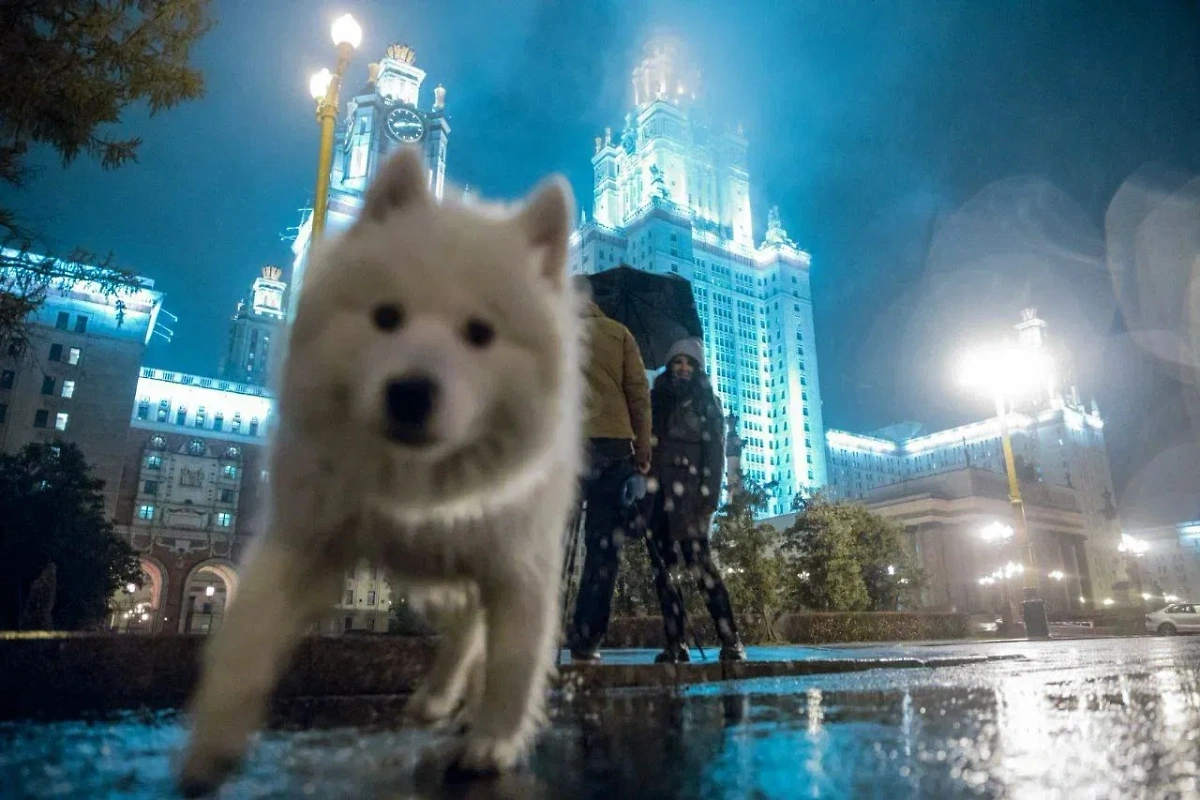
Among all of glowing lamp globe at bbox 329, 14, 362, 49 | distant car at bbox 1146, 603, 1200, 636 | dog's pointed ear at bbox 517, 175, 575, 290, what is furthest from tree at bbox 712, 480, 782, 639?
dog's pointed ear at bbox 517, 175, 575, 290

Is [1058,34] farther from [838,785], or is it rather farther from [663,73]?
[663,73]

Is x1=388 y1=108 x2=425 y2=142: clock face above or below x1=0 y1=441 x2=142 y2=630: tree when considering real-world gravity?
above

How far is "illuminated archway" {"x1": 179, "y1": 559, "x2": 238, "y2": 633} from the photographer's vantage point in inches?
2753

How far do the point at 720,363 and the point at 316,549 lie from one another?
354 feet

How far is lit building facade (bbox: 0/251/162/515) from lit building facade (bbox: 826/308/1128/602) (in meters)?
77.5

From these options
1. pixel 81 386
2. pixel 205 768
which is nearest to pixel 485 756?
pixel 205 768

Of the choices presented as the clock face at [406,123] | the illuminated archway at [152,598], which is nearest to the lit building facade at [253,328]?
the clock face at [406,123]

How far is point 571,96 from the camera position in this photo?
190 meters

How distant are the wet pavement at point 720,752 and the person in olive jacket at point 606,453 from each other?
1761 mm

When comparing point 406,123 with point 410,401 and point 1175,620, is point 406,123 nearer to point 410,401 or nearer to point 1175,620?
point 1175,620

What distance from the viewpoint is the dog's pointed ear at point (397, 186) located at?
1.94 meters

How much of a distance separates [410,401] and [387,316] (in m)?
0.32

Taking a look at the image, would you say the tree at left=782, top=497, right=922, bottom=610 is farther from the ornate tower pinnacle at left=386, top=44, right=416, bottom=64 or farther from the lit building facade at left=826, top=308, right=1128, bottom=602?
the ornate tower pinnacle at left=386, top=44, right=416, bottom=64

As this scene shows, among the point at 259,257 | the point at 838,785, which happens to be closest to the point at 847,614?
the point at 838,785
